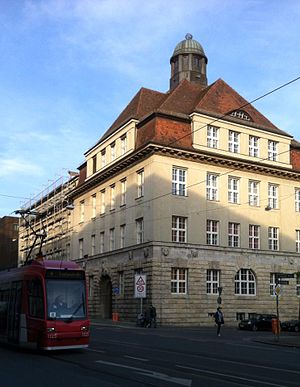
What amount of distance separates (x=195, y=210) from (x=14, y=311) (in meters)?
28.7

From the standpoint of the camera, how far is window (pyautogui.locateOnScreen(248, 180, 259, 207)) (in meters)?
49.4

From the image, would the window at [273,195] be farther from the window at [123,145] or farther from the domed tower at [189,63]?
the domed tower at [189,63]

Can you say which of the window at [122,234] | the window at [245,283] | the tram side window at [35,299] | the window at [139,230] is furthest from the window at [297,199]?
the tram side window at [35,299]

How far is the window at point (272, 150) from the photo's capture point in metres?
51.0

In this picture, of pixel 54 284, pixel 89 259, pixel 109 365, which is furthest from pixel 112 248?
pixel 109 365

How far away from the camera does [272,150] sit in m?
51.3

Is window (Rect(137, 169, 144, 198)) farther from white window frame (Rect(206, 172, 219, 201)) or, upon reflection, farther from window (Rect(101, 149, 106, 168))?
window (Rect(101, 149, 106, 168))

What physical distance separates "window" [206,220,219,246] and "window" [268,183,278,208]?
7167 millimetres

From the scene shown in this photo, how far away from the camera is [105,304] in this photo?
170 feet

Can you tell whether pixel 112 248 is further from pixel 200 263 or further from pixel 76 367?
pixel 76 367

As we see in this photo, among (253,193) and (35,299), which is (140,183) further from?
(35,299)

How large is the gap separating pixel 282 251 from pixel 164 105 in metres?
17.3

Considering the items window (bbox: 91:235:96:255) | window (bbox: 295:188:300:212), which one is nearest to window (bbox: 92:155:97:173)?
window (bbox: 91:235:96:255)

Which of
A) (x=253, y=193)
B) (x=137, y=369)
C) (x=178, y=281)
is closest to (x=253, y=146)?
(x=253, y=193)
